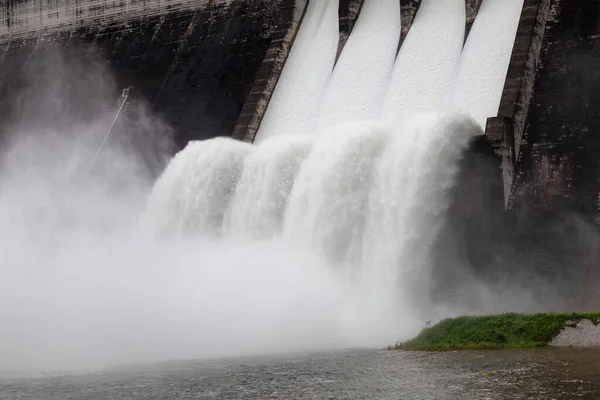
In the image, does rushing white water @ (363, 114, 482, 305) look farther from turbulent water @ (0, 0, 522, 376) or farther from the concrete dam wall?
the concrete dam wall

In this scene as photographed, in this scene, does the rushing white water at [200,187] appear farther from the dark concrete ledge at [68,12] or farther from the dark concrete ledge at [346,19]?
the dark concrete ledge at [68,12]

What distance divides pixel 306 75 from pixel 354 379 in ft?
53.5

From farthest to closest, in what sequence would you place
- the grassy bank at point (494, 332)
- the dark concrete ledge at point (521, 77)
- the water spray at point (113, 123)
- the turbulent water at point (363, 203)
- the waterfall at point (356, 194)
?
the water spray at point (113, 123)
the dark concrete ledge at point (521, 77)
the waterfall at point (356, 194)
the turbulent water at point (363, 203)
the grassy bank at point (494, 332)

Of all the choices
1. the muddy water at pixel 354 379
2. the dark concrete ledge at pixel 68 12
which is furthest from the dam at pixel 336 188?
the dark concrete ledge at pixel 68 12

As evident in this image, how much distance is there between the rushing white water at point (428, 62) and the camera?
2442 cm

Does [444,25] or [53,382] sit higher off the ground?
[444,25]

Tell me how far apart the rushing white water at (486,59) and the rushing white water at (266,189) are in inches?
158

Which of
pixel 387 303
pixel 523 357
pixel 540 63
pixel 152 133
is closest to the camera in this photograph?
pixel 523 357

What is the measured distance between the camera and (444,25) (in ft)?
85.9

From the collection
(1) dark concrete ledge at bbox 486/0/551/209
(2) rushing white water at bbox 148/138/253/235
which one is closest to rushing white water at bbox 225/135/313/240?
(2) rushing white water at bbox 148/138/253/235

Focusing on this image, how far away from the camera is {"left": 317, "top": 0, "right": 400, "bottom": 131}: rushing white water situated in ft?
83.9

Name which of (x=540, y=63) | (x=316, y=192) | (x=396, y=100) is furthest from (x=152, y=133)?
(x=540, y=63)

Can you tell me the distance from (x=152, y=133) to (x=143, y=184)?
3103mm

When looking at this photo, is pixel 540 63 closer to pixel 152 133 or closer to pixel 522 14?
pixel 522 14
